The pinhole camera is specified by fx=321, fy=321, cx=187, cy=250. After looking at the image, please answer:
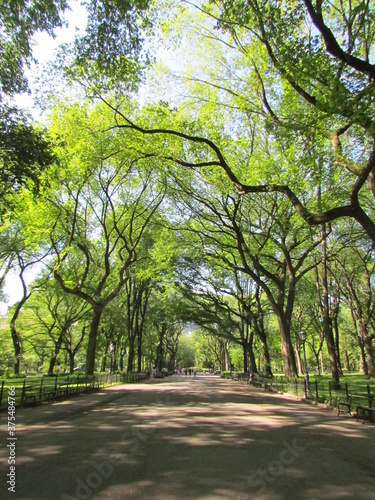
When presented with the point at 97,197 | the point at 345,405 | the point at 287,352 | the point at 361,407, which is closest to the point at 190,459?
the point at 361,407

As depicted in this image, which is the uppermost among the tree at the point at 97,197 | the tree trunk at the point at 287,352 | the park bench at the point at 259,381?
the tree at the point at 97,197

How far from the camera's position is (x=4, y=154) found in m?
10.3

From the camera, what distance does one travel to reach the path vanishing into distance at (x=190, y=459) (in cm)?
423

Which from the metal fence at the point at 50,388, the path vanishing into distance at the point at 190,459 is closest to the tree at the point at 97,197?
the metal fence at the point at 50,388

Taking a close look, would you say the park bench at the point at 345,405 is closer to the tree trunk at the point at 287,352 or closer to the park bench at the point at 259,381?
the tree trunk at the point at 287,352

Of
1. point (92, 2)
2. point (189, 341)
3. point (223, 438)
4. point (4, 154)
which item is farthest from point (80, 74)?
point (189, 341)

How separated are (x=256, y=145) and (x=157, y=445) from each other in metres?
18.3

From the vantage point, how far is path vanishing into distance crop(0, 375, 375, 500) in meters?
4.23

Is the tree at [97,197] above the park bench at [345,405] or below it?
above

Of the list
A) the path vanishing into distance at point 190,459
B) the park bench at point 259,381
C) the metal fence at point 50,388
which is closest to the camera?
the path vanishing into distance at point 190,459

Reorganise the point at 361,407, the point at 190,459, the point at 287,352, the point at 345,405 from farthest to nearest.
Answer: the point at 287,352, the point at 345,405, the point at 361,407, the point at 190,459

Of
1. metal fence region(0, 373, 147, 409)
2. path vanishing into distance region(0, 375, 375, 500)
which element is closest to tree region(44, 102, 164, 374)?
metal fence region(0, 373, 147, 409)

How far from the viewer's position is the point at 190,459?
5.42 meters

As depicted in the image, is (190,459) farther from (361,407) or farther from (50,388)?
(50,388)
